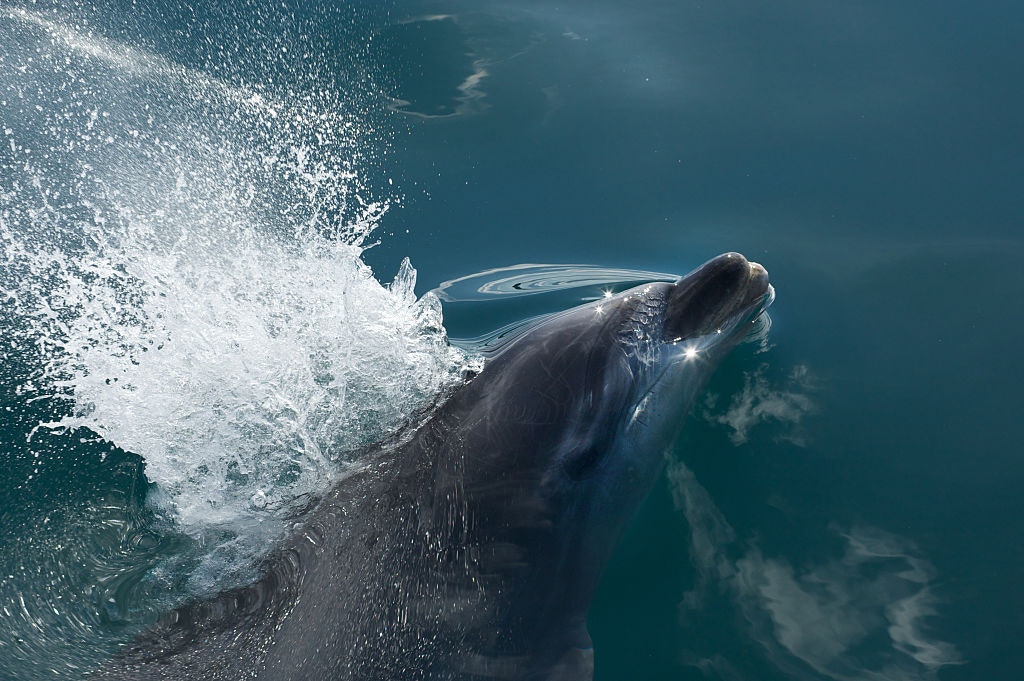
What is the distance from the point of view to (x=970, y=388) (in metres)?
6.20

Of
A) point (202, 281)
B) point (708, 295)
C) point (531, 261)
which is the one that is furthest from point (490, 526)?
point (531, 261)

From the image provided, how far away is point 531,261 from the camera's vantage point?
7.55 m

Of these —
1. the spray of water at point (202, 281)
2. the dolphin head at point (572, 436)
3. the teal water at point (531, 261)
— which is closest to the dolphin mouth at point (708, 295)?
the dolphin head at point (572, 436)

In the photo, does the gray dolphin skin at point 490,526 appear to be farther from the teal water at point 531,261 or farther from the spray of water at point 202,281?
the spray of water at point 202,281

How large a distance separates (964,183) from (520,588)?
16.8 ft

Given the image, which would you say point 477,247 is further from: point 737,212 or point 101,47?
point 101,47

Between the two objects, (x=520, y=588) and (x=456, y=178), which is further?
(x=456, y=178)

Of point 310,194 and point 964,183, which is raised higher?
point 310,194

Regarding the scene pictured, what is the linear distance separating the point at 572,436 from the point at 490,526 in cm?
71

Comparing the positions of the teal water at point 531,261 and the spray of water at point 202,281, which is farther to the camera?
the spray of water at point 202,281

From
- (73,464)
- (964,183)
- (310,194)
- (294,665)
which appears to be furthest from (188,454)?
(964,183)

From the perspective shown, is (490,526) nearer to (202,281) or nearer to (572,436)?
(572,436)

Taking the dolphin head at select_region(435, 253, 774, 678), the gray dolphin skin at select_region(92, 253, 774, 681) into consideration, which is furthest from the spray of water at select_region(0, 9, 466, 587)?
the dolphin head at select_region(435, 253, 774, 678)

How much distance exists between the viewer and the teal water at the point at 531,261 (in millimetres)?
5316
